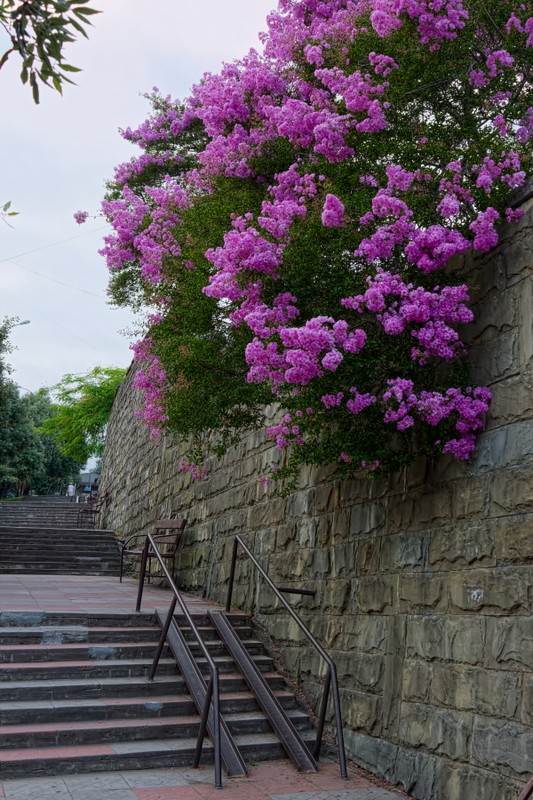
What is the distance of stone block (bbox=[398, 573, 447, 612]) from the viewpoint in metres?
4.81

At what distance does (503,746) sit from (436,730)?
0.62m

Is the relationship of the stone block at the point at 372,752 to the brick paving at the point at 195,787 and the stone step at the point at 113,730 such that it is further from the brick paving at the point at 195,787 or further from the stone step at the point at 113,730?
the stone step at the point at 113,730

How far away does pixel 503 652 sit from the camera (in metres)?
4.20

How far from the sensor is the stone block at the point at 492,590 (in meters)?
4.14

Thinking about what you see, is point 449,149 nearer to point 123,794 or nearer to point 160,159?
point 123,794

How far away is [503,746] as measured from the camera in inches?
162

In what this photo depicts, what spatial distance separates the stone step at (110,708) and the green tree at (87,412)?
29.1 m

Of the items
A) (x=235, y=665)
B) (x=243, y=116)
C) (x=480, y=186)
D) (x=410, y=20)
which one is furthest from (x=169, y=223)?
(x=235, y=665)

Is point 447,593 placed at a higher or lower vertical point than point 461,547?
lower

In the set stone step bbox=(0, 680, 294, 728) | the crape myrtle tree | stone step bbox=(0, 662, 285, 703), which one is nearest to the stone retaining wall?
the crape myrtle tree

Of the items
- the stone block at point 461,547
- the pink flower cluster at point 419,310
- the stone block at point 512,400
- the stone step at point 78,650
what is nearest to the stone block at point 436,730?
the stone block at point 461,547

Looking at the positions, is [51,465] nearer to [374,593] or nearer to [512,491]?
[374,593]

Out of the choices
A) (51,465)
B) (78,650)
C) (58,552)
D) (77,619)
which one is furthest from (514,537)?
(51,465)

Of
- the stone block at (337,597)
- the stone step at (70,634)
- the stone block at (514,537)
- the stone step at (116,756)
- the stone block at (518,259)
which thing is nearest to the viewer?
the stone block at (514,537)
